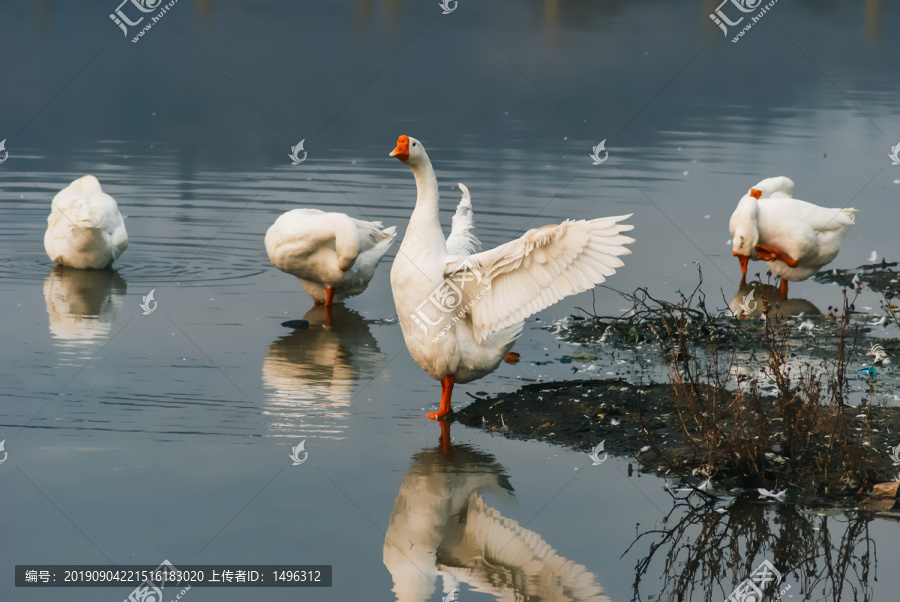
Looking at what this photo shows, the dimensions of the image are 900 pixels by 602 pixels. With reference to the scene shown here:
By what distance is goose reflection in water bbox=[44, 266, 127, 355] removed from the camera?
34.5 ft

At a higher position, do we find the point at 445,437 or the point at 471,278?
the point at 471,278

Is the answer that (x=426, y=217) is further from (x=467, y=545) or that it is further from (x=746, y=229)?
(x=746, y=229)

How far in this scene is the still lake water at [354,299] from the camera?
6.52 metres

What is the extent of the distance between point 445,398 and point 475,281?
95 centimetres

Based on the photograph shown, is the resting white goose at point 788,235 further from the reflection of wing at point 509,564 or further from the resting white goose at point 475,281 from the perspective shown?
the reflection of wing at point 509,564

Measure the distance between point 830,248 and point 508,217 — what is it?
437cm

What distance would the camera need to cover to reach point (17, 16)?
39125 millimetres

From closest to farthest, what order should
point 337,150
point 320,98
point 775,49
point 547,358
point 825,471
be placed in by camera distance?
1. point 825,471
2. point 547,358
3. point 337,150
4. point 320,98
5. point 775,49

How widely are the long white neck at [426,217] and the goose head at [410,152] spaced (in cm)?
2

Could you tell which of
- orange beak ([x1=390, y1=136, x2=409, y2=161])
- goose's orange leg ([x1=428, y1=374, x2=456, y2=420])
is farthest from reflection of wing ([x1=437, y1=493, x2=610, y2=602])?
orange beak ([x1=390, y1=136, x2=409, y2=161])

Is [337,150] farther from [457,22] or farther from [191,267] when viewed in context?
[457,22]

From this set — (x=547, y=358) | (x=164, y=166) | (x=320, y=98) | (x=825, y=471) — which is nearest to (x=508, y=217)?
(x=547, y=358)

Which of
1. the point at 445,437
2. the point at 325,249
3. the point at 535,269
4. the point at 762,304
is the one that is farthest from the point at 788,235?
the point at 445,437

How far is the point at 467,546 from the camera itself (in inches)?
261
